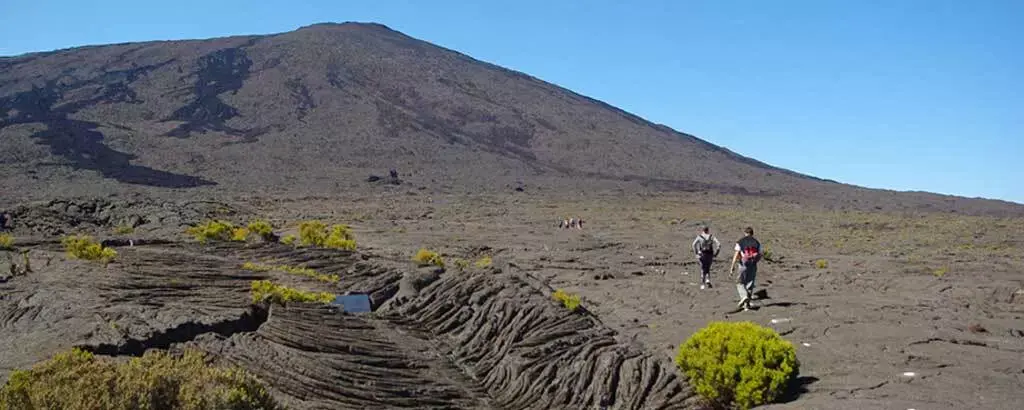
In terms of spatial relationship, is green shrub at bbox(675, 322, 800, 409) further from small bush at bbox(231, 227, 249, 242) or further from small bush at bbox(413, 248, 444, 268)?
small bush at bbox(231, 227, 249, 242)

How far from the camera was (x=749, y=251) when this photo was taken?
15.1 metres

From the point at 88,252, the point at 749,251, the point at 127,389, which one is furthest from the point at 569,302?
the point at 88,252

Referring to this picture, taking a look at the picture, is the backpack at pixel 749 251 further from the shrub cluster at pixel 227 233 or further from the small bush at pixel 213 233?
the small bush at pixel 213 233

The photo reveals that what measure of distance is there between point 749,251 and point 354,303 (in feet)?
30.2

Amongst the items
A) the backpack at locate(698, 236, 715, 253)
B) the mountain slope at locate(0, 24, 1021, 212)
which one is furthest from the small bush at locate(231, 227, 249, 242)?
the mountain slope at locate(0, 24, 1021, 212)

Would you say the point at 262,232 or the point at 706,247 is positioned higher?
the point at 706,247

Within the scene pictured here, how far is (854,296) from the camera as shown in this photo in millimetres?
17188

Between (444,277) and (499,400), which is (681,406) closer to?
(499,400)

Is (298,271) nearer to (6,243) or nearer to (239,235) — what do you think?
(6,243)

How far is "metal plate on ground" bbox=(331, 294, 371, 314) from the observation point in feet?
63.6

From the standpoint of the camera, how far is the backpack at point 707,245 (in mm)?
18161

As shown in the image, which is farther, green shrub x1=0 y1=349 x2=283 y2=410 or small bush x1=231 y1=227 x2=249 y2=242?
small bush x1=231 y1=227 x2=249 y2=242

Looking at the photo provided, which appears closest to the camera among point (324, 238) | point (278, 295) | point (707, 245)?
point (278, 295)

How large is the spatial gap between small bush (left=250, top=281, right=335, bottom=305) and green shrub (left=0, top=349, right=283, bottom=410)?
8136mm
